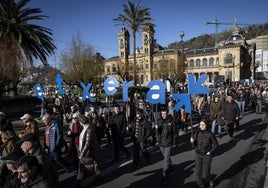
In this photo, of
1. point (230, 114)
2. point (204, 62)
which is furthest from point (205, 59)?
point (230, 114)

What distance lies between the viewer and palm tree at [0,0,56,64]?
2455 cm

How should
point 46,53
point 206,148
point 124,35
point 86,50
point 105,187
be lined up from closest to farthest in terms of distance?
point 206,148 → point 105,187 → point 46,53 → point 86,50 → point 124,35

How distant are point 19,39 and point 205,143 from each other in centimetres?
2169

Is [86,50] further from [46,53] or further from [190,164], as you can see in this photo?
[190,164]

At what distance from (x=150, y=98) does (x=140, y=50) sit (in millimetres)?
88502

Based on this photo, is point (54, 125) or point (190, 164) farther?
point (190, 164)

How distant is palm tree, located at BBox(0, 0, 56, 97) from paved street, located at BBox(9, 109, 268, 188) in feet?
46.7

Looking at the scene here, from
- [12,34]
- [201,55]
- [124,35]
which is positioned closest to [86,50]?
[12,34]

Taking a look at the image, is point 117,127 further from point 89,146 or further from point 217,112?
point 217,112

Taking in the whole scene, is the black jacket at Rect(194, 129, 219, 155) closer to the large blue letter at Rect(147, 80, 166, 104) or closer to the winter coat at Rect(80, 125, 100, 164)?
the winter coat at Rect(80, 125, 100, 164)

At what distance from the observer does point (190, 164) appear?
7949 millimetres

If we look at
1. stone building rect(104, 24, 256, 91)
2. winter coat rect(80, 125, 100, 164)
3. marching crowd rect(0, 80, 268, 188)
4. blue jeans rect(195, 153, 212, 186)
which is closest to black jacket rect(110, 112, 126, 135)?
marching crowd rect(0, 80, 268, 188)

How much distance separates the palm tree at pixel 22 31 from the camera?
24.5 m

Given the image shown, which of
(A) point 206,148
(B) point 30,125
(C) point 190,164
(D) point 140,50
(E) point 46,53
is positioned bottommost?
(C) point 190,164
